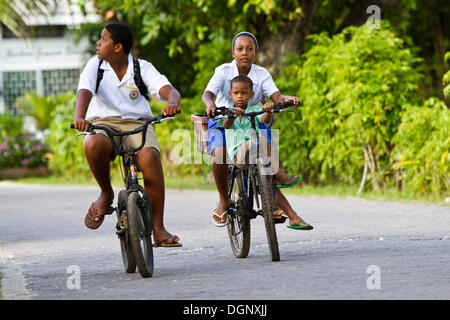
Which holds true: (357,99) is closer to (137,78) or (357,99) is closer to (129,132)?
(137,78)

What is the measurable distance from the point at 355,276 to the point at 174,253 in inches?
89.9

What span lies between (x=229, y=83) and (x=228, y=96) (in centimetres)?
11

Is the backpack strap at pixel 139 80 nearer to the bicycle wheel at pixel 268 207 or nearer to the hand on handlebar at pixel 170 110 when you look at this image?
the hand on handlebar at pixel 170 110

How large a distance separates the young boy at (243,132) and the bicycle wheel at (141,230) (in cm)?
108

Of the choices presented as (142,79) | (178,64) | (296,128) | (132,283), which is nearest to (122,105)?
(142,79)

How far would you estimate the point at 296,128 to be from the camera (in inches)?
571

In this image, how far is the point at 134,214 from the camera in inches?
242

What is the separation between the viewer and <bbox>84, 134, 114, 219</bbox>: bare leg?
253 inches

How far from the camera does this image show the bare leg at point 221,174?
7219 mm

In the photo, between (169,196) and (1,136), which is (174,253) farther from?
(1,136)

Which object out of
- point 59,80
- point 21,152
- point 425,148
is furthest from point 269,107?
point 59,80

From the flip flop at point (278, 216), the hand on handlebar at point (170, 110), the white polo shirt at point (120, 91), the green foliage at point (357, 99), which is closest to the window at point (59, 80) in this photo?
the green foliage at point (357, 99)

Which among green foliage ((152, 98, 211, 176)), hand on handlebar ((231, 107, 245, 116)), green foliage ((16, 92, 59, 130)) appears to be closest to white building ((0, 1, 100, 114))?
green foliage ((16, 92, 59, 130))

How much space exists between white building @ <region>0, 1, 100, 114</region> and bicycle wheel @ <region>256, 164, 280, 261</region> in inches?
1065
